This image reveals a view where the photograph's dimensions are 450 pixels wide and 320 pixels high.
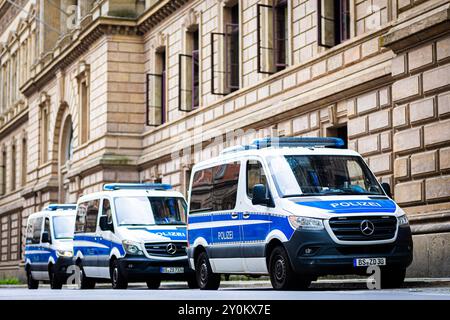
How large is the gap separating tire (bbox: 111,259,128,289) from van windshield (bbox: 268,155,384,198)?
582 centimetres

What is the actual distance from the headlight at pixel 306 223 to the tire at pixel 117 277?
6.59 meters

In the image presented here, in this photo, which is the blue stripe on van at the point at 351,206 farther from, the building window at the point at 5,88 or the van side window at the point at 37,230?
the building window at the point at 5,88

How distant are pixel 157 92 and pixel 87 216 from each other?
15.1 m

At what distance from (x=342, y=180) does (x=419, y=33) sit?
430 centimetres

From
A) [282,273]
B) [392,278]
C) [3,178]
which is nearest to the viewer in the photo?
[282,273]

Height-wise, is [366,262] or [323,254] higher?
[323,254]

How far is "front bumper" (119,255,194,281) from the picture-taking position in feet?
66.9

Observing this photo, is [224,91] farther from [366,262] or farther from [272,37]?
[366,262]

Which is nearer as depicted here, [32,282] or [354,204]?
[354,204]

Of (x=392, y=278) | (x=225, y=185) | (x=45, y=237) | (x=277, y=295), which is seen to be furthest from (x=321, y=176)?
(x=45, y=237)

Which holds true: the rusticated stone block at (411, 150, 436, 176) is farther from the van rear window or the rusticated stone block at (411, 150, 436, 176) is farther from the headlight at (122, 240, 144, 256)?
the headlight at (122, 240, 144, 256)

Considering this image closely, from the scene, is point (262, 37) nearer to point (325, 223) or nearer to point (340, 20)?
point (340, 20)

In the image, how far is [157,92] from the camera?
125 ft
